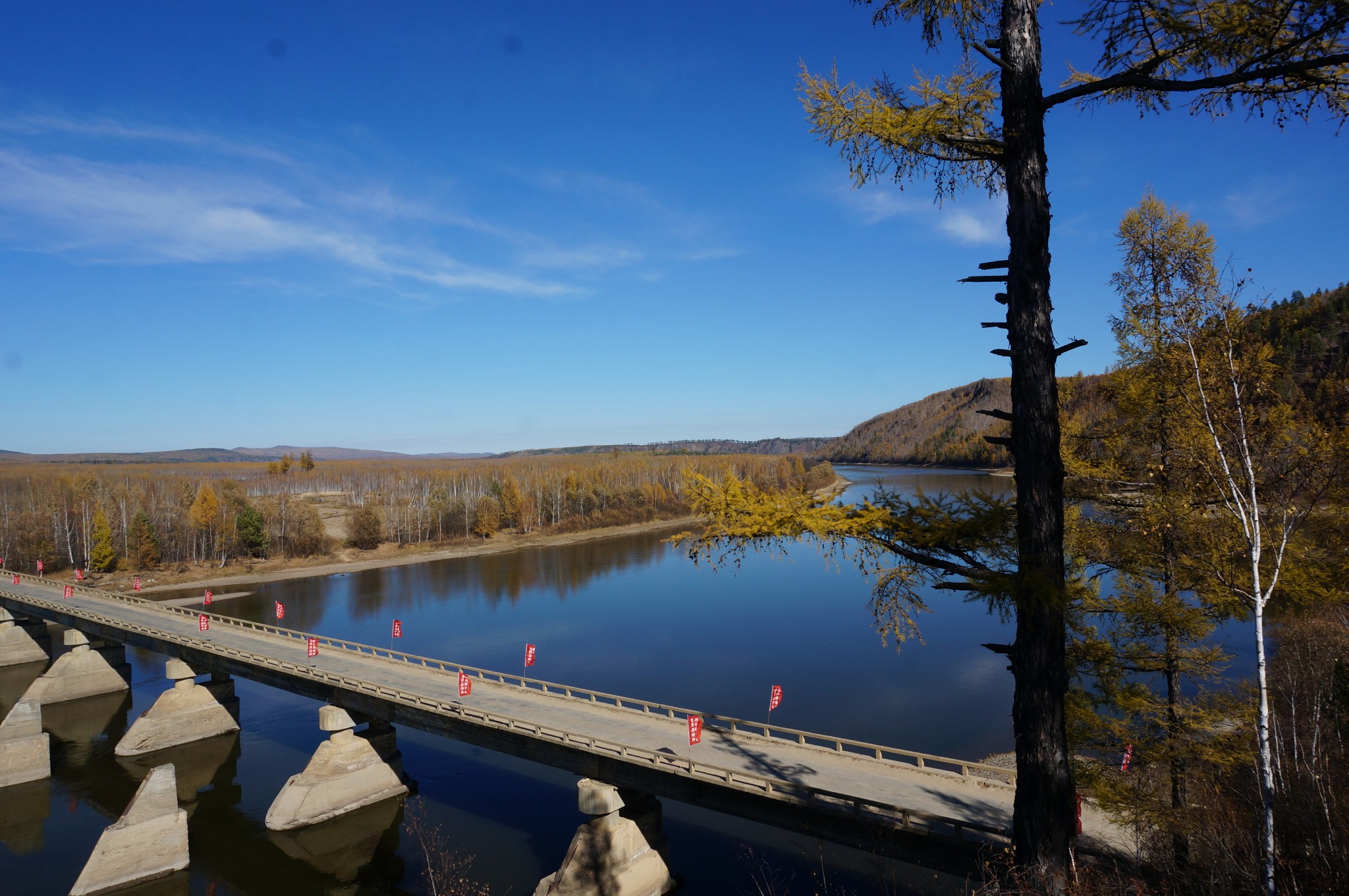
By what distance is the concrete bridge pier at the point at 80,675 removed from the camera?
39750mm

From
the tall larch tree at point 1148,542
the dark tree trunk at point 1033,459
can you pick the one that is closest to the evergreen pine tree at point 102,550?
the tall larch tree at point 1148,542

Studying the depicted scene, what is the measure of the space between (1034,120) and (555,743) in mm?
19322

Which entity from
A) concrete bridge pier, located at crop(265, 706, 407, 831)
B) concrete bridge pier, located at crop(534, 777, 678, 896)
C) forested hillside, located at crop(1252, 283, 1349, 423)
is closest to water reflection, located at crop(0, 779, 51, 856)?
concrete bridge pier, located at crop(265, 706, 407, 831)

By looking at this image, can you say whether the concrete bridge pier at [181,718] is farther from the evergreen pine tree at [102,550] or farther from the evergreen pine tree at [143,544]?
the evergreen pine tree at [143,544]

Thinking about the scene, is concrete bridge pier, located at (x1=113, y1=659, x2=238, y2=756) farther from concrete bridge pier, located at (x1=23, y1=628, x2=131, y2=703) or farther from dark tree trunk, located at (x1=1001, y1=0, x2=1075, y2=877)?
dark tree trunk, located at (x1=1001, y1=0, x2=1075, y2=877)

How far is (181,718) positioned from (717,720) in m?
24.3

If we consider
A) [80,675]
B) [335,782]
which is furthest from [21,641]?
[335,782]

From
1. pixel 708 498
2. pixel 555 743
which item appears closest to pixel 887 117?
pixel 708 498

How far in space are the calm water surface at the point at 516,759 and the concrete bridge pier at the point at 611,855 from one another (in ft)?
4.86

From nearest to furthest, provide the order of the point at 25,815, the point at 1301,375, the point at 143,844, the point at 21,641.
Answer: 1. the point at 1301,375
2. the point at 143,844
3. the point at 25,815
4. the point at 21,641

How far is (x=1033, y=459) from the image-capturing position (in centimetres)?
614

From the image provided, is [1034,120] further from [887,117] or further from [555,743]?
[555,743]

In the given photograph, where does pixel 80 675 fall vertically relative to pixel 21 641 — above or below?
below

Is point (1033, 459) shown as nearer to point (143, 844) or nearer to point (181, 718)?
point (143, 844)
